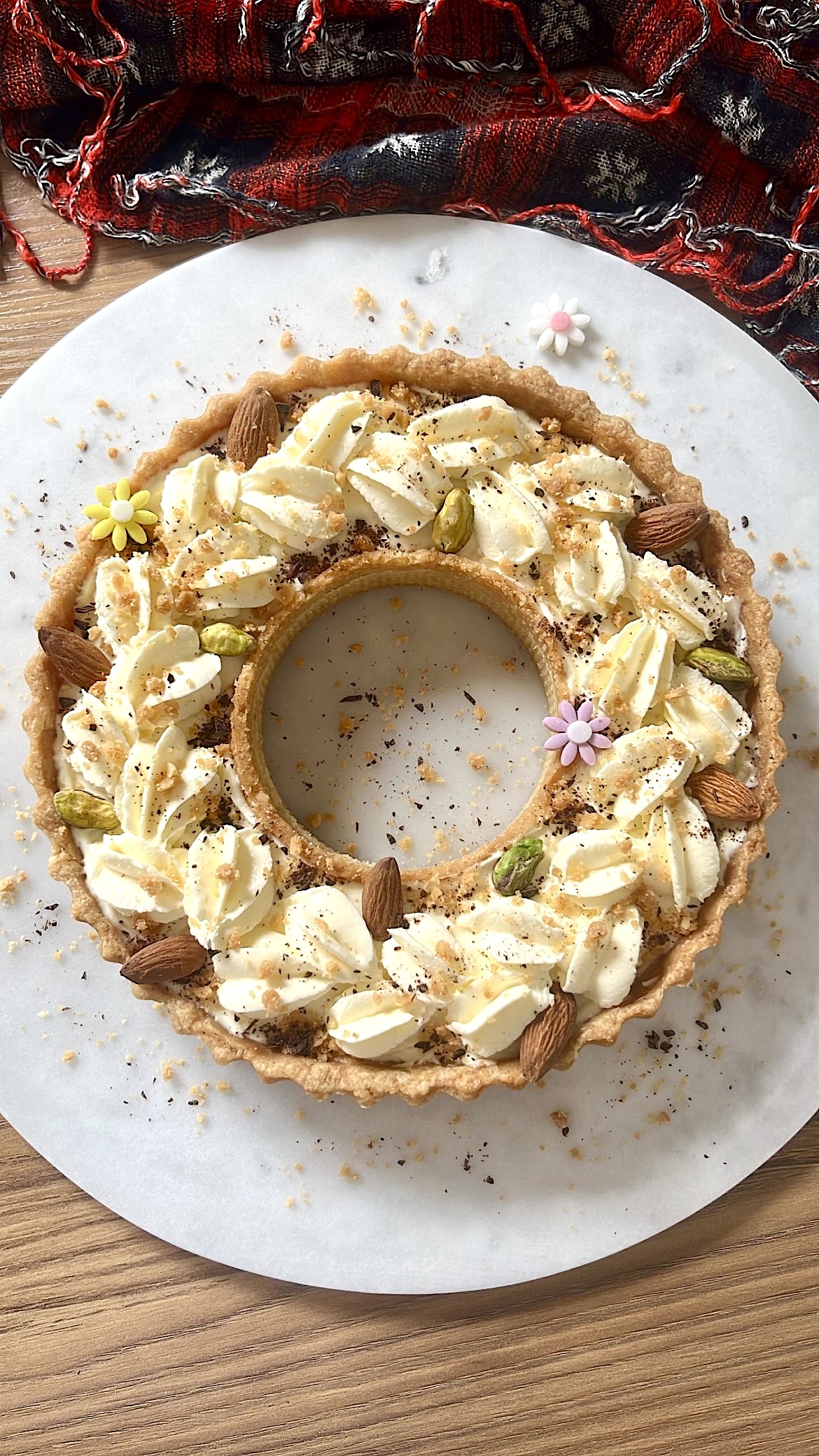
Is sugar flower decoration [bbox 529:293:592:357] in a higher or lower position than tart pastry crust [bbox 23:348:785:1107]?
higher

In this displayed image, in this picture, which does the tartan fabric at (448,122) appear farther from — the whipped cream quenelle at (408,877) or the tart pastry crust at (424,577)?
the whipped cream quenelle at (408,877)

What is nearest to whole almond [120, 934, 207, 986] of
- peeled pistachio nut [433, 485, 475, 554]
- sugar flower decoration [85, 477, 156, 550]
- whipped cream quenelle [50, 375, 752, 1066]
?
whipped cream quenelle [50, 375, 752, 1066]

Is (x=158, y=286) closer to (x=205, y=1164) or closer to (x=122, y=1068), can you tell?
(x=122, y=1068)

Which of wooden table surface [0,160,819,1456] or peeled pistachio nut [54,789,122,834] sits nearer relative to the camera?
peeled pistachio nut [54,789,122,834]

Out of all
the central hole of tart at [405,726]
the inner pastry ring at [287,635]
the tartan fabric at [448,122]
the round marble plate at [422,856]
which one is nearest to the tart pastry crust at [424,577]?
the inner pastry ring at [287,635]

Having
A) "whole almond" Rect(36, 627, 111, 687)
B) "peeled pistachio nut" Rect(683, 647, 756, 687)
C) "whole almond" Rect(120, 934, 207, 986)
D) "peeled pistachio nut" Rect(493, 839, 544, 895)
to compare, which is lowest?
"whole almond" Rect(120, 934, 207, 986)

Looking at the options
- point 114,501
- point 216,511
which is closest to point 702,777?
point 216,511

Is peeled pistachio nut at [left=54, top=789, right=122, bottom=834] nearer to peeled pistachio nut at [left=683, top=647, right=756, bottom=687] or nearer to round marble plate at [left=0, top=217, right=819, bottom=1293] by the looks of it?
round marble plate at [left=0, top=217, right=819, bottom=1293]
